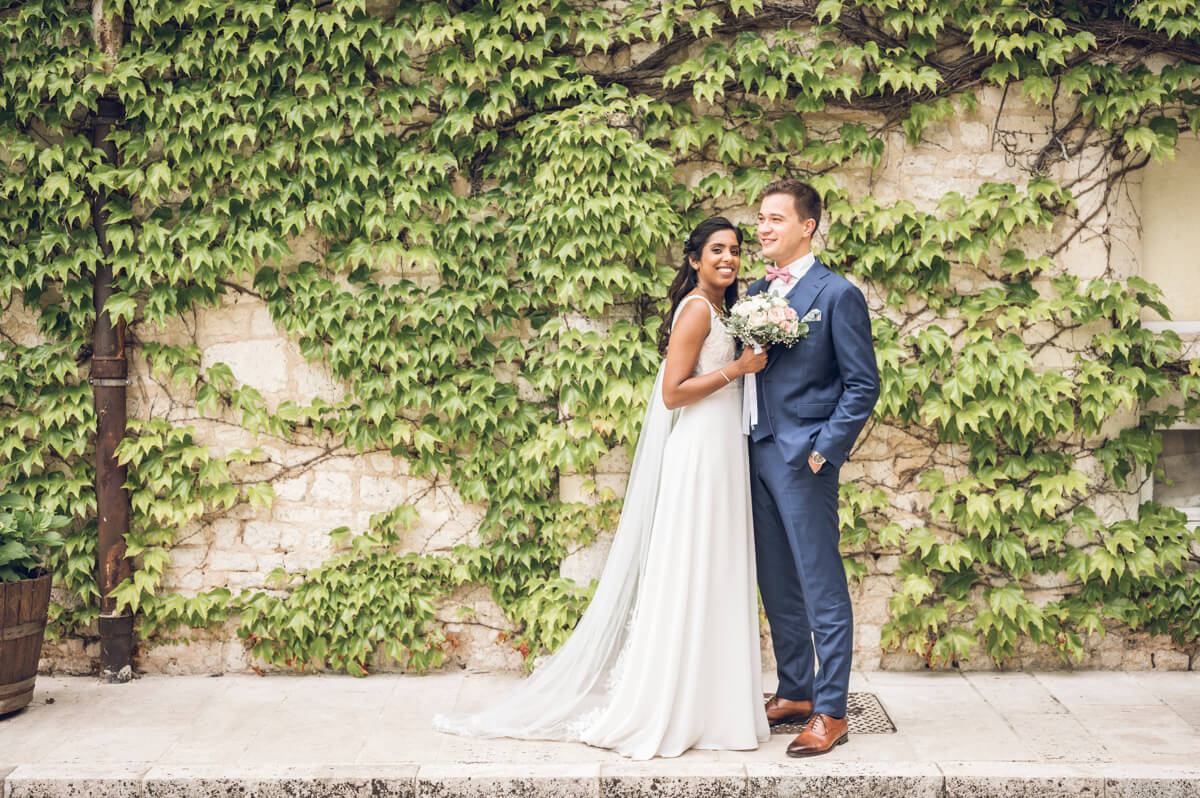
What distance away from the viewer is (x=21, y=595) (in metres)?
4.57

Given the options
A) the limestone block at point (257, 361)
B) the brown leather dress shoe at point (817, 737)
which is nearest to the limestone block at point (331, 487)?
the limestone block at point (257, 361)

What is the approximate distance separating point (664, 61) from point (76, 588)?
410 cm

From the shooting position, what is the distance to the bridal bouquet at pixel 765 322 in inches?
152

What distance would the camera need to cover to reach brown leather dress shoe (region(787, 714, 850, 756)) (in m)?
3.97

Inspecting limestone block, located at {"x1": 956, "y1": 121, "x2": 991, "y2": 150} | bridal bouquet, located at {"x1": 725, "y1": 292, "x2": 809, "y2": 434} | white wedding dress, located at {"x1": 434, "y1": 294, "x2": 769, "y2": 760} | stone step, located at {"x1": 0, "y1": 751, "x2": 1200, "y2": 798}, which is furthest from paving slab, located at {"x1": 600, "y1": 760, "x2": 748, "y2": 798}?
limestone block, located at {"x1": 956, "y1": 121, "x2": 991, "y2": 150}

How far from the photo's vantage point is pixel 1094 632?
526 centimetres

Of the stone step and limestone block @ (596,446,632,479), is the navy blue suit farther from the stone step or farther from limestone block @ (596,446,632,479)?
limestone block @ (596,446,632,479)

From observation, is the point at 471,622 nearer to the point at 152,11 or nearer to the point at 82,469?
the point at 82,469

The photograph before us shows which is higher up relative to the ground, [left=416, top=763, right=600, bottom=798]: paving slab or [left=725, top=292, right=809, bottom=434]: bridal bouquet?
[left=725, top=292, right=809, bottom=434]: bridal bouquet

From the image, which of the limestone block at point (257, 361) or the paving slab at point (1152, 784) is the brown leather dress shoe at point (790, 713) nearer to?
the paving slab at point (1152, 784)

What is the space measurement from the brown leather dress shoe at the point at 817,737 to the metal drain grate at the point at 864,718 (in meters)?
0.25

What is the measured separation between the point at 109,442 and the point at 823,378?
364cm

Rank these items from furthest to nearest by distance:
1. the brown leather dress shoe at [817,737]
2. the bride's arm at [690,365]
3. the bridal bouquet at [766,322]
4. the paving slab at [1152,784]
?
the bride's arm at [690,365] → the brown leather dress shoe at [817,737] → the bridal bouquet at [766,322] → the paving slab at [1152,784]

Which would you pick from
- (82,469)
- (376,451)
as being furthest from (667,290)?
(82,469)
